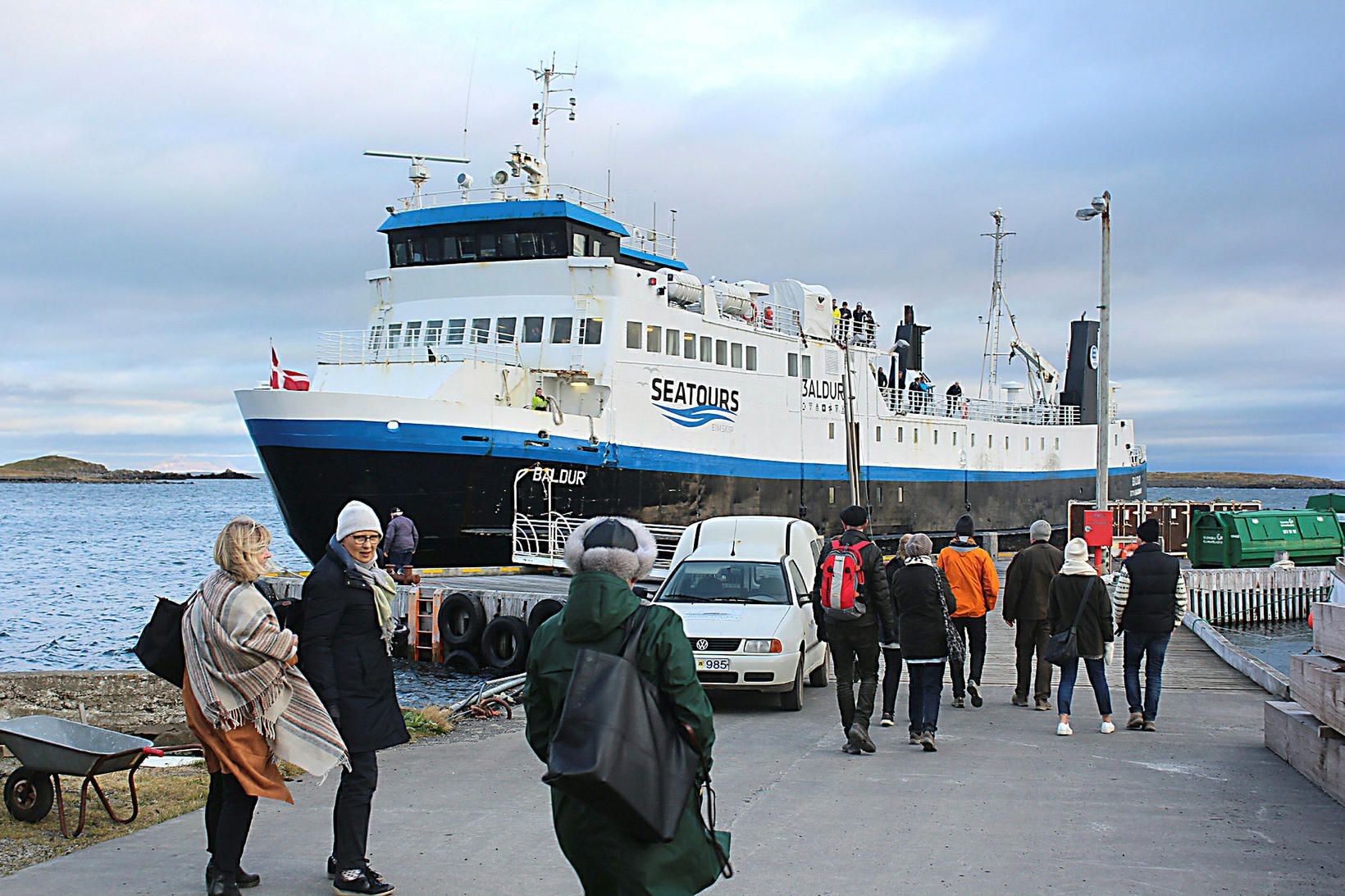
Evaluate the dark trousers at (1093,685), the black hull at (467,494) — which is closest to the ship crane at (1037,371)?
the black hull at (467,494)

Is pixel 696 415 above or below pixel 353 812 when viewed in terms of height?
above

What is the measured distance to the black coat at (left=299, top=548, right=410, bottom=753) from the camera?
536 centimetres

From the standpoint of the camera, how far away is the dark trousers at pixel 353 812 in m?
5.33

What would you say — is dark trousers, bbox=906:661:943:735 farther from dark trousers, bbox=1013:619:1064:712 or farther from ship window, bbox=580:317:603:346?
ship window, bbox=580:317:603:346

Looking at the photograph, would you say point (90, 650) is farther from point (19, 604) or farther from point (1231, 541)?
point (1231, 541)

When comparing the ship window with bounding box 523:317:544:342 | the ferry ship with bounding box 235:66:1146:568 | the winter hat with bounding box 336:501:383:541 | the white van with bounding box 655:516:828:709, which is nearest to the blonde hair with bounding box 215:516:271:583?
the winter hat with bounding box 336:501:383:541

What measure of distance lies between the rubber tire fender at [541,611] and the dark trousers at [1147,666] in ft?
29.7

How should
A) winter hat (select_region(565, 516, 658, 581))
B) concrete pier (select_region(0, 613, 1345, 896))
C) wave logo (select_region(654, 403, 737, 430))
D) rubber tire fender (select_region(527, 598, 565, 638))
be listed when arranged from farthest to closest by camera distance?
1. wave logo (select_region(654, 403, 737, 430))
2. rubber tire fender (select_region(527, 598, 565, 638))
3. concrete pier (select_region(0, 613, 1345, 896))
4. winter hat (select_region(565, 516, 658, 581))

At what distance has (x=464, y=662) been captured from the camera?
19.1 meters

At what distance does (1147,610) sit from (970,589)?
1.83m

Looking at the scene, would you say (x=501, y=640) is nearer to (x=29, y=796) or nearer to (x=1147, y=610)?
(x=1147, y=610)

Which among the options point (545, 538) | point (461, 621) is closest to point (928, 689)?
point (461, 621)

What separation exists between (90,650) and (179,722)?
51.2ft

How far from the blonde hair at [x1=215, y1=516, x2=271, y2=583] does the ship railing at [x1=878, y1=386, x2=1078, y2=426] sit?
103 feet
